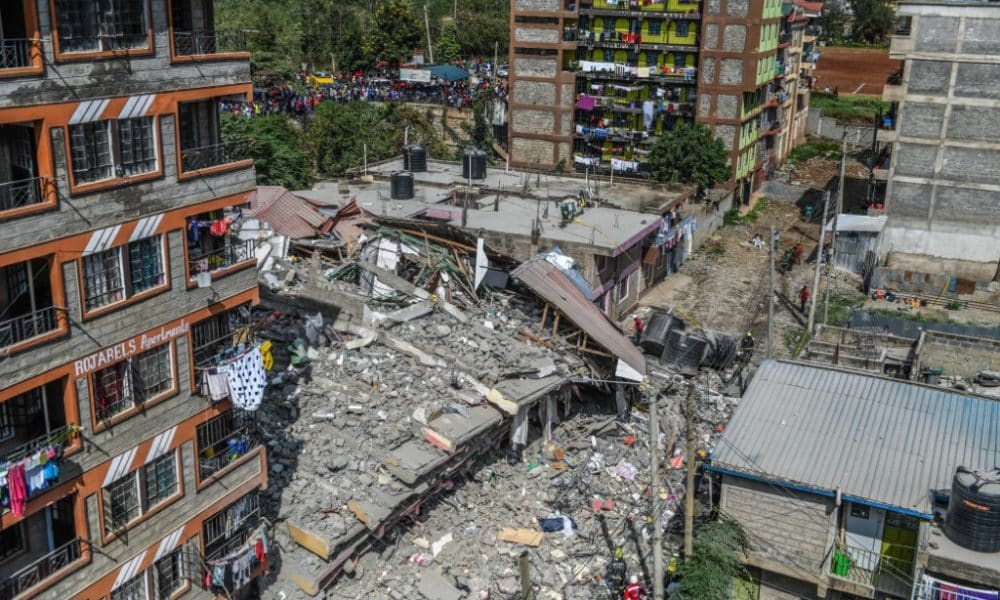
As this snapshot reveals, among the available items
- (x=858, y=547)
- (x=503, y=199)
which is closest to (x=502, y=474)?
(x=858, y=547)

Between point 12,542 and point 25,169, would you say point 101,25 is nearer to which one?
point 25,169

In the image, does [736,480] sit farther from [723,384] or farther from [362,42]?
[362,42]

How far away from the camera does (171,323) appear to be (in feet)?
51.5

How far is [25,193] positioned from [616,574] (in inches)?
573

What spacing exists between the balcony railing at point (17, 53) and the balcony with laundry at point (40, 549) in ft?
20.7

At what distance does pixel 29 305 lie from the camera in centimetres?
1366

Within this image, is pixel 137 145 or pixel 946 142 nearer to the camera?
pixel 137 145

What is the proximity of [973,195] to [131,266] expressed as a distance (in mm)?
40352

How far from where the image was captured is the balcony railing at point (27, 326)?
13.0m

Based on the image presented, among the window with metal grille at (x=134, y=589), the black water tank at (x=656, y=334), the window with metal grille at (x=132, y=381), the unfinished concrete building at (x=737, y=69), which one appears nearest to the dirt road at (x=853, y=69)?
the unfinished concrete building at (x=737, y=69)

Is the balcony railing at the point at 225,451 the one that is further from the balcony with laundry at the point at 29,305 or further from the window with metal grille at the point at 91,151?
the window with metal grille at the point at 91,151

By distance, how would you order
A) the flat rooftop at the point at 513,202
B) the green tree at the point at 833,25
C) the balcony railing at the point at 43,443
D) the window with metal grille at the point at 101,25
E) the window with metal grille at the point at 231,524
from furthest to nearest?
the green tree at the point at 833,25 → the flat rooftop at the point at 513,202 → the window with metal grille at the point at 231,524 → the window with metal grille at the point at 101,25 → the balcony railing at the point at 43,443

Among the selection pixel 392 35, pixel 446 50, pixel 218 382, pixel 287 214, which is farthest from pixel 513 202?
pixel 446 50

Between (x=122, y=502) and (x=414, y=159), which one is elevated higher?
(x=414, y=159)
